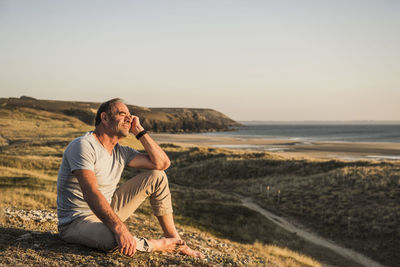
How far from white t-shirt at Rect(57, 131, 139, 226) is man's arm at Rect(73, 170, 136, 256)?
13 centimetres

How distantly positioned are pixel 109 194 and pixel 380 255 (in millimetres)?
19973

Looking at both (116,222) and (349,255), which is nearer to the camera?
(116,222)

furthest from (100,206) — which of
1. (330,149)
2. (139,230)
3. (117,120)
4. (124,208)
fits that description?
(330,149)

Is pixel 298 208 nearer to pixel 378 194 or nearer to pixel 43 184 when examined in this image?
pixel 378 194

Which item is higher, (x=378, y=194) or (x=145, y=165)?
(x=145, y=165)

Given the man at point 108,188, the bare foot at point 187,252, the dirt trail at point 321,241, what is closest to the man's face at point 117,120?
the man at point 108,188

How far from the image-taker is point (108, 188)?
5.43m

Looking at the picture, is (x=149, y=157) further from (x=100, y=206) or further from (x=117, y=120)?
(x=100, y=206)

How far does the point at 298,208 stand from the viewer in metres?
29.7

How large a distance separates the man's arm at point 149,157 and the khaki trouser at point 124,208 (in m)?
0.18

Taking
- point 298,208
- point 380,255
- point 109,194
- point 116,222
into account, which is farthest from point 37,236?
point 298,208

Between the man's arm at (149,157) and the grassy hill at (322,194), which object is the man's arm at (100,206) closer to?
the man's arm at (149,157)

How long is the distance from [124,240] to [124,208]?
1.03 meters

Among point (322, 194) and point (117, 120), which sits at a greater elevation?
point (117, 120)
